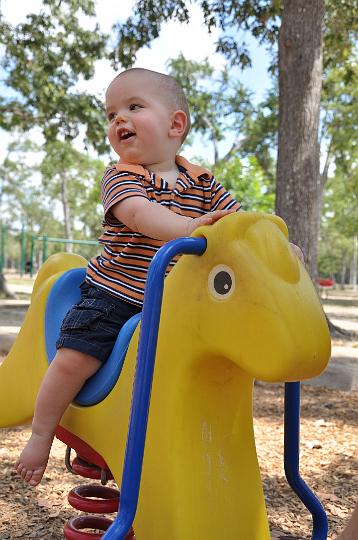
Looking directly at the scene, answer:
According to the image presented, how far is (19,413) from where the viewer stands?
1.80 meters

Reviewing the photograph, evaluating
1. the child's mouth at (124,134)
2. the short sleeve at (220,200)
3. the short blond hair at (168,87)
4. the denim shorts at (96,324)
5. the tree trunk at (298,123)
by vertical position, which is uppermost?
the tree trunk at (298,123)

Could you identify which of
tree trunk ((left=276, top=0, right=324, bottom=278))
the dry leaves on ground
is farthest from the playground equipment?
tree trunk ((left=276, top=0, right=324, bottom=278))

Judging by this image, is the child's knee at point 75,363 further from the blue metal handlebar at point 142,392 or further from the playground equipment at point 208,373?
the blue metal handlebar at point 142,392

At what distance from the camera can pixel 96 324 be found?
146 centimetres

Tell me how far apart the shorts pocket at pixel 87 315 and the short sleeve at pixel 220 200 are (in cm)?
41

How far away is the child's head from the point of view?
1.55 meters

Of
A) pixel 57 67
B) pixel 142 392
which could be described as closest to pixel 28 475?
pixel 142 392

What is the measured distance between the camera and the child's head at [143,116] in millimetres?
1555

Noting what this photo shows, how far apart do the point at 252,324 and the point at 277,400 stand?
10.2ft

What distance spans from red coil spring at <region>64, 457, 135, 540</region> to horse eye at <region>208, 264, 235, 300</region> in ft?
2.43

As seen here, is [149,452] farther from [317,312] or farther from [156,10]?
[156,10]

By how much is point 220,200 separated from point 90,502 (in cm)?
91

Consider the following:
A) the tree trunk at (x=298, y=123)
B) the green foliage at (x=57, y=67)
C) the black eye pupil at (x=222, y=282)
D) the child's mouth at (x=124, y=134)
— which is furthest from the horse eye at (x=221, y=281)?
the green foliage at (x=57, y=67)

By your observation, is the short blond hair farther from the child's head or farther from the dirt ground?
the dirt ground
